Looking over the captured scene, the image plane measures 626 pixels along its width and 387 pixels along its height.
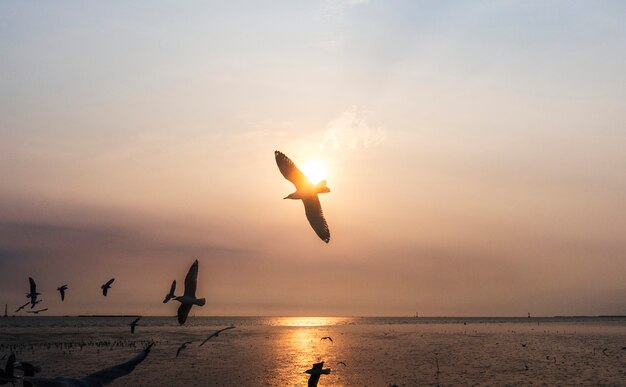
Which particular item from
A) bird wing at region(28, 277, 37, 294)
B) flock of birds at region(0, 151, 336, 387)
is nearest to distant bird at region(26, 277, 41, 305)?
bird wing at region(28, 277, 37, 294)

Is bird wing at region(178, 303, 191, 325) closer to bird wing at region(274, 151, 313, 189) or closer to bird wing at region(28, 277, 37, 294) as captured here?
bird wing at region(274, 151, 313, 189)

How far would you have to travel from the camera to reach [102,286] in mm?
28984

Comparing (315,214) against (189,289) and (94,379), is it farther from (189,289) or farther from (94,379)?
(94,379)

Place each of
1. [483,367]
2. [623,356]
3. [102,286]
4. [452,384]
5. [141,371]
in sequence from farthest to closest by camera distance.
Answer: [623,356] < [483,367] < [141,371] < [452,384] < [102,286]

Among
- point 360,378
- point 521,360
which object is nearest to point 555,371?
point 521,360

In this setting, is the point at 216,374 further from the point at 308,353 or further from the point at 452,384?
the point at 308,353

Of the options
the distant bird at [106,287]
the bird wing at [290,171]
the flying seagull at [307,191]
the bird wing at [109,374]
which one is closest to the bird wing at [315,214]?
the flying seagull at [307,191]

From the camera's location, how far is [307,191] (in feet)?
45.7

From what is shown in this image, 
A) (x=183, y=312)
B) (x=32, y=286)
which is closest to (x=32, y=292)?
(x=32, y=286)

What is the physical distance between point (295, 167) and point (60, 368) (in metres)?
42.5

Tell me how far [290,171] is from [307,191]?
2.29 ft

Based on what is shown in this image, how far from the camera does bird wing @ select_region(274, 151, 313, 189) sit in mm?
14180

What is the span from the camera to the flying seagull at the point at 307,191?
13.7 m

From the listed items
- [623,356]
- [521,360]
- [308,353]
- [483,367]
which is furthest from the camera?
[308,353]
